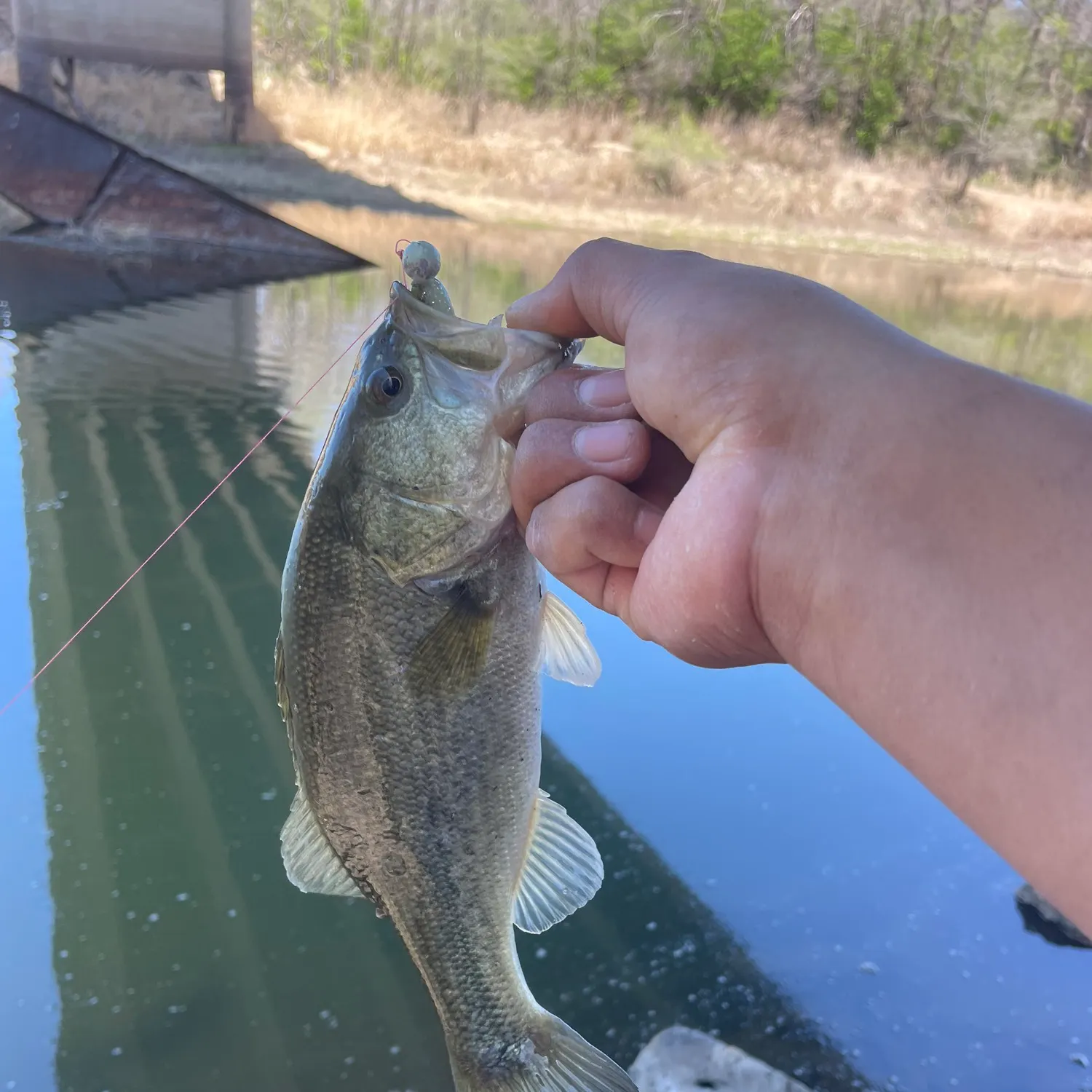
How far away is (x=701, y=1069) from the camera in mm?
1757

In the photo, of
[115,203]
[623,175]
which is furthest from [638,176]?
[115,203]

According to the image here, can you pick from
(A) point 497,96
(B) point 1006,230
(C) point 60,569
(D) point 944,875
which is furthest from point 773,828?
(A) point 497,96

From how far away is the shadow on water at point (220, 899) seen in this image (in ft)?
6.31

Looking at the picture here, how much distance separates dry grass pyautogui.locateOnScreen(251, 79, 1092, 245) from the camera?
1329 cm

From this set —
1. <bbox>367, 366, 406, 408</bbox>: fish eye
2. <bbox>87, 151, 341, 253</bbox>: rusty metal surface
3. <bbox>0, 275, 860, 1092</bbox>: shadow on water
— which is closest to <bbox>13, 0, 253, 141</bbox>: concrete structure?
<bbox>87, 151, 341, 253</bbox>: rusty metal surface

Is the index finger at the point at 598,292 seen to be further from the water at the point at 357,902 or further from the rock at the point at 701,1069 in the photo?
the water at the point at 357,902

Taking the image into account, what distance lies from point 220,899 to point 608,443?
5.56 feet

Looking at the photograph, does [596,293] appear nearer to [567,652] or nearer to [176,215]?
[567,652]

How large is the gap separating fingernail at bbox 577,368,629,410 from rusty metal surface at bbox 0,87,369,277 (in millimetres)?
8201

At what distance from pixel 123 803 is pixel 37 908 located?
1.12ft

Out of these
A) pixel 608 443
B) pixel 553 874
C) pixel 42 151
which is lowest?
pixel 553 874

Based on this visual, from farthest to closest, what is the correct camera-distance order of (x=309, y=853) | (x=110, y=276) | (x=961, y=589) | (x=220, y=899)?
(x=110, y=276), (x=220, y=899), (x=309, y=853), (x=961, y=589)

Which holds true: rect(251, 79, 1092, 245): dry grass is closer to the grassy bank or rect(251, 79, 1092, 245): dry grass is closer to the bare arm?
the grassy bank

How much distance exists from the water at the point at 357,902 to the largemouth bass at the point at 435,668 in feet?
1.88
